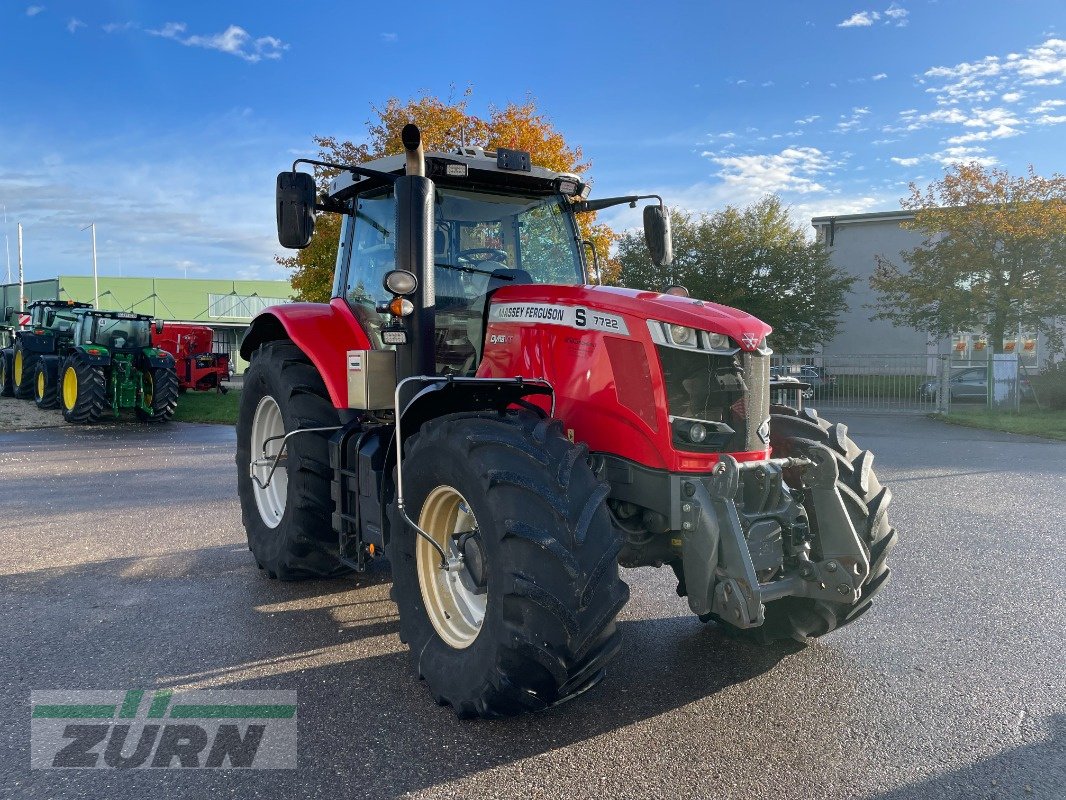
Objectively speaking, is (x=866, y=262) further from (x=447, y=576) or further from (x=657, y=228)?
(x=447, y=576)

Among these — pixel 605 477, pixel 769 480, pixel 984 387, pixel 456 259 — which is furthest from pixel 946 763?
pixel 984 387

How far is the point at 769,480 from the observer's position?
11.4ft

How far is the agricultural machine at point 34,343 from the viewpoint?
1933 centimetres

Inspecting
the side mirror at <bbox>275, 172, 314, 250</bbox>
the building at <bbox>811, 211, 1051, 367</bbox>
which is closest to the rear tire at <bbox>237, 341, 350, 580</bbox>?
the side mirror at <bbox>275, 172, 314, 250</bbox>

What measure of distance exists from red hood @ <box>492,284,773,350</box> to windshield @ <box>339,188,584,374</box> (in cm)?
57

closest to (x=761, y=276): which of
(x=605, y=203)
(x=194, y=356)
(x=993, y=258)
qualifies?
(x=993, y=258)

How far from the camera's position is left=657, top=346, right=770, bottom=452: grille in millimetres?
3582

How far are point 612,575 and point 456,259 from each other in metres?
2.20

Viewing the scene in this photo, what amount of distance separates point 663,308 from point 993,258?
23121 millimetres

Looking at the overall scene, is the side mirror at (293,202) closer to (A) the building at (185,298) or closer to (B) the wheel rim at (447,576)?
(B) the wheel rim at (447,576)

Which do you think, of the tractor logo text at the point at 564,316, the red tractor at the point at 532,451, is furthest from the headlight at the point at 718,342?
the tractor logo text at the point at 564,316

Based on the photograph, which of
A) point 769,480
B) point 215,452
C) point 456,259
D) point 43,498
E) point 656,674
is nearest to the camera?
point 769,480

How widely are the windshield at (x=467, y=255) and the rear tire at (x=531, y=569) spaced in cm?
116

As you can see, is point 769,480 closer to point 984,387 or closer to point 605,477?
point 605,477
